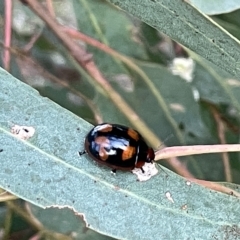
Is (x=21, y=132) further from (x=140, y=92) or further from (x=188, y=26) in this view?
(x=140, y=92)

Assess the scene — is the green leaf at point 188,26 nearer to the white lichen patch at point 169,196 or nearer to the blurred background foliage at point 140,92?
the white lichen patch at point 169,196

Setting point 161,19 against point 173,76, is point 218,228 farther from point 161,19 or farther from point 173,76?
point 173,76

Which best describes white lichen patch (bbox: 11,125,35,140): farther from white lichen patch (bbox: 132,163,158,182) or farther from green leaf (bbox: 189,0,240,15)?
green leaf (bbox: 189,0,240,15)

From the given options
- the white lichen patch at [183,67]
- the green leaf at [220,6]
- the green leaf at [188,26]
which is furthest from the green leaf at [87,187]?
the white lichen patch at [183,67]

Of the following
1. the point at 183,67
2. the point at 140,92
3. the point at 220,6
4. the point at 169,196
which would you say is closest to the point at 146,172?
the point at 169,196

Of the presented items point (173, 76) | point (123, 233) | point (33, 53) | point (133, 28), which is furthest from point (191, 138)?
point (123, 233)

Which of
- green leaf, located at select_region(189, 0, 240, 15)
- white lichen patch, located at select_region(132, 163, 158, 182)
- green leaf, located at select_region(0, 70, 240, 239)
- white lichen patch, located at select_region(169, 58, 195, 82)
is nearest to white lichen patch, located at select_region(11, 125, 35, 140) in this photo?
green leaf, located at select_region(0, 70, 240, 239)
